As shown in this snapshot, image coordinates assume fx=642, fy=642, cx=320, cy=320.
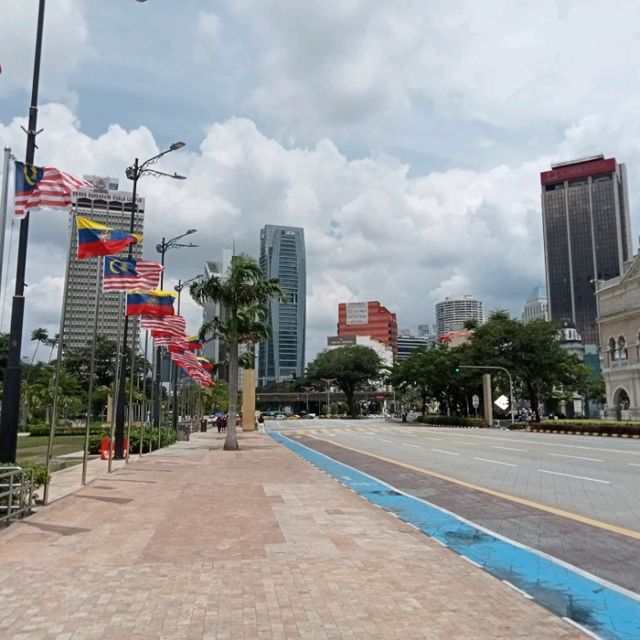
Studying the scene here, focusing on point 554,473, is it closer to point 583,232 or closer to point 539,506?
point 539,506

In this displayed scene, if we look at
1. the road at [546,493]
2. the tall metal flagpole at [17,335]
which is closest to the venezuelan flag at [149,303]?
the tall metal flagpole at [17,335]

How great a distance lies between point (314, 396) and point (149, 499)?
441 ft

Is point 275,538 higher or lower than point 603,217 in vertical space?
lower

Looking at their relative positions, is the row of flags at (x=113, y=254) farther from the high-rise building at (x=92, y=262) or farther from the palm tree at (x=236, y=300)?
the palm tree at (x=236, y=300)

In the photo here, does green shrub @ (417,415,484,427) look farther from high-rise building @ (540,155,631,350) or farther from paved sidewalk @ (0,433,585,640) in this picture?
high-rise building @ (540,155,631,350)

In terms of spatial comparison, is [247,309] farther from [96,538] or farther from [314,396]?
[314,396]

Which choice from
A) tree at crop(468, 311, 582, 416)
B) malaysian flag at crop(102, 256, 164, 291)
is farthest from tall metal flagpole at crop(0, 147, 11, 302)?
tree at crop(468, 311, 582, 416)

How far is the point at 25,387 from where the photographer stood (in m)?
60.1

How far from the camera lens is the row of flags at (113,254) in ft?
36.1

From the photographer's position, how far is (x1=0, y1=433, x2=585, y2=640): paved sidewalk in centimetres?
511

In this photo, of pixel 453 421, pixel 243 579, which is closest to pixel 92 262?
pixel 243 579

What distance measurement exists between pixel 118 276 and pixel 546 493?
11.1m

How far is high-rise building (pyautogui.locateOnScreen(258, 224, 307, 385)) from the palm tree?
318ft

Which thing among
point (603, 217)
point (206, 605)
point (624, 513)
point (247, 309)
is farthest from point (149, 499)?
point (603, 217)
